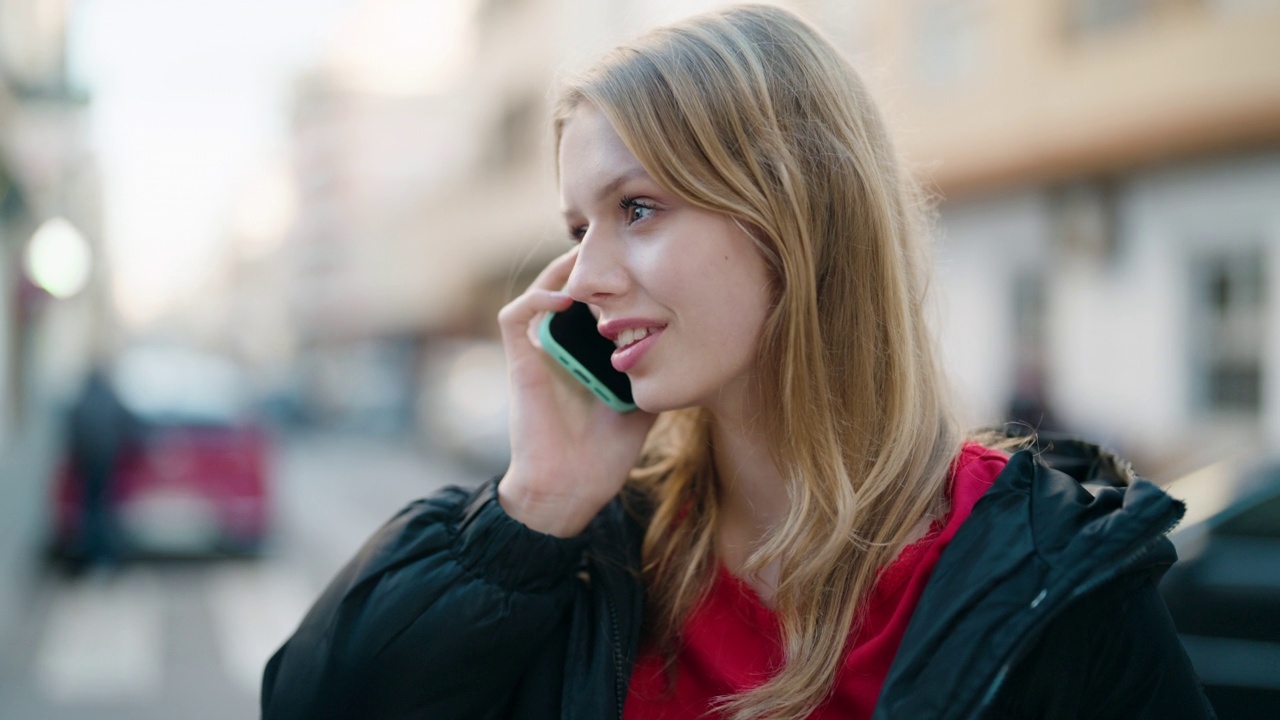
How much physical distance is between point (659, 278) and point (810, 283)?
0.22 m

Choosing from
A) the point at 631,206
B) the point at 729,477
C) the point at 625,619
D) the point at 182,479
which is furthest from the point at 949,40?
the point at 625,619

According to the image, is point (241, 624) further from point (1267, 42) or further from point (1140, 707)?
point (1267, 42)

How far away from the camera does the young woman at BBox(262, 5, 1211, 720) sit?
1.50 m

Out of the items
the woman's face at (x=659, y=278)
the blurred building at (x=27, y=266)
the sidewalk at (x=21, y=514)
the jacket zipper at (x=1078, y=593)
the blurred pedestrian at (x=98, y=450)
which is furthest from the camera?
the blurred pedestrian at (x=98, y=450)

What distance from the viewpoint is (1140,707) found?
1.29 m

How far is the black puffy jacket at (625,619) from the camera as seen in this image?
127cm

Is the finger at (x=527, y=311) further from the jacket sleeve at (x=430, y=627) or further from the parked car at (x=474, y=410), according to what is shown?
the parked car at (x=474, y=410)

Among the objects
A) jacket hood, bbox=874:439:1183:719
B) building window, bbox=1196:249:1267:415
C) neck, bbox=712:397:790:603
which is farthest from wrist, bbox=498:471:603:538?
building window, bbox=1196:249:1267:415

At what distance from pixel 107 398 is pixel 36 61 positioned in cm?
674

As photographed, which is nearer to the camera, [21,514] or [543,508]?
[543,508]

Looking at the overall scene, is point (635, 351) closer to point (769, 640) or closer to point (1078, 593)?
point (769, 640)

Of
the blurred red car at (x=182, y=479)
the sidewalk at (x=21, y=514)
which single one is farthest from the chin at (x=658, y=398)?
the blurred red car at (x=182, y=479)

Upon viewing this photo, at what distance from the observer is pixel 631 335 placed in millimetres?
1622

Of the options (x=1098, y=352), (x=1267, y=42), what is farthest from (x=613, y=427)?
(x=1098, y=352)
